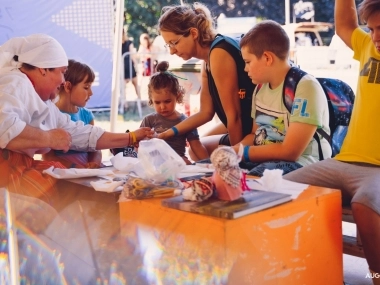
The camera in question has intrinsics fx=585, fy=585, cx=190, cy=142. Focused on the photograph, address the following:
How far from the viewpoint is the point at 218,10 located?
16.5m

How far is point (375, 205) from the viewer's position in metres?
2.42

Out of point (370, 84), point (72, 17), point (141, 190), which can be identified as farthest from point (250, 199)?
point (72, 17)

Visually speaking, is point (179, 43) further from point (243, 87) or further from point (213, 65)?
point (243, 87)

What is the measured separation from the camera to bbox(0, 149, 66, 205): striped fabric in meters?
2.80

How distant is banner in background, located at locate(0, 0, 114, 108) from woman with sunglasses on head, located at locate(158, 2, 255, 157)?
216 cm

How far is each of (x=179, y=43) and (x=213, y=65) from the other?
11.7 inches

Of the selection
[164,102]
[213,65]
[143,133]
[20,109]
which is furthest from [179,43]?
[20,109]

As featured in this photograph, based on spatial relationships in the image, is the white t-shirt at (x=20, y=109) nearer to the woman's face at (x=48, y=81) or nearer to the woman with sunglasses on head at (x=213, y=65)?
the woman's face at (x=48, y=81)

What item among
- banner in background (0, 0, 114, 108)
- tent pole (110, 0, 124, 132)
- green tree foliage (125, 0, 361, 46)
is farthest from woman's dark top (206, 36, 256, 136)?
green tree foliage (125, 0, 361, 46)

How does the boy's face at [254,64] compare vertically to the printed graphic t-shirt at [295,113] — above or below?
above

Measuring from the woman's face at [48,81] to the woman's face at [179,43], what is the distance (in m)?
0.81

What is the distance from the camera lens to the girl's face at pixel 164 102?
3791 mm

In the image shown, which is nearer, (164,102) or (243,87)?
(243,87)

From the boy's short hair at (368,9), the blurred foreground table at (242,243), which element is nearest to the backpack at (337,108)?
the boy's short hair at (368,9)
